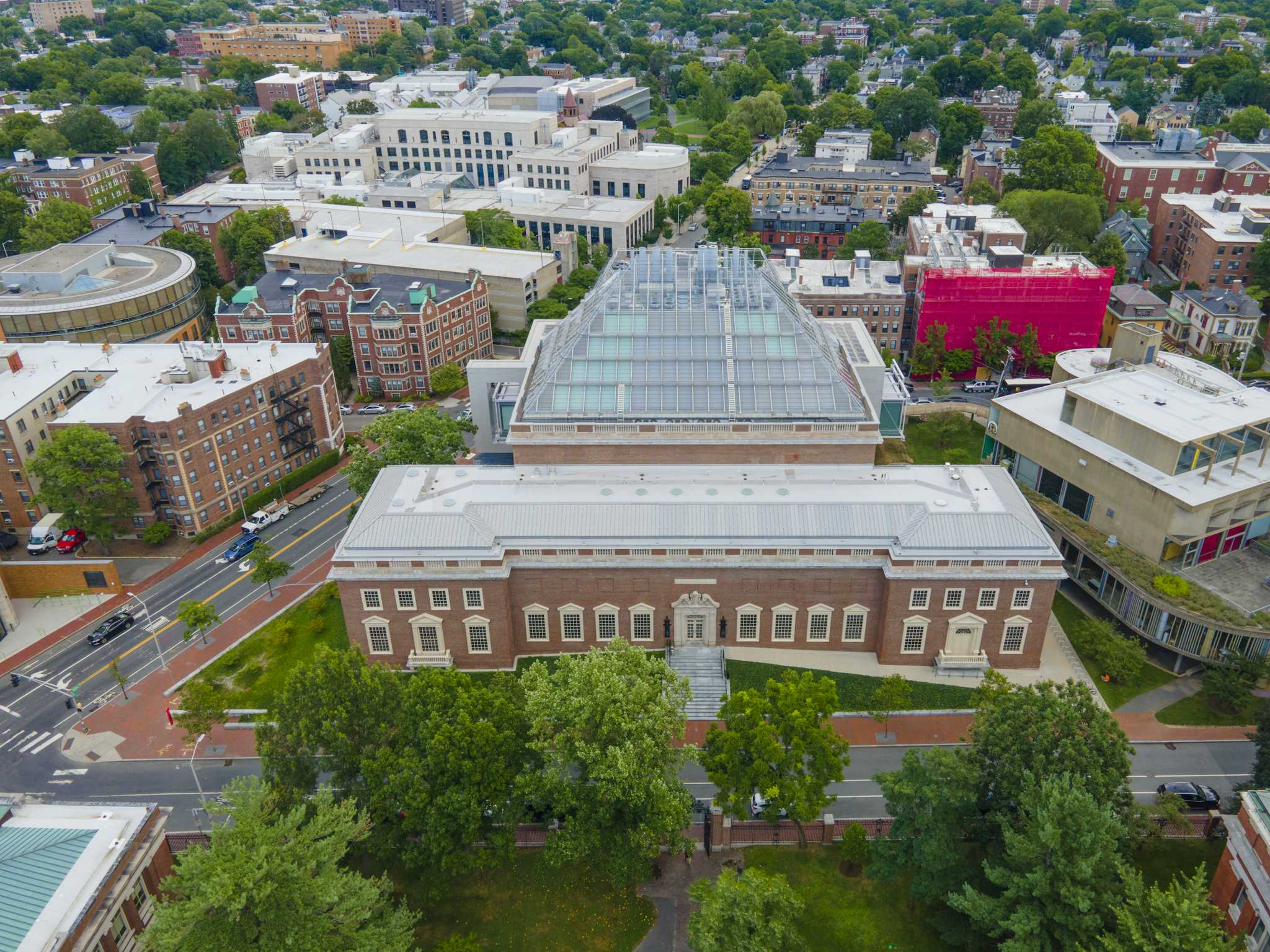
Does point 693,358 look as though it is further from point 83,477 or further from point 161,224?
point 161,224

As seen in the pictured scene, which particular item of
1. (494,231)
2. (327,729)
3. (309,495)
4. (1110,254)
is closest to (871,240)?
(1110,254)

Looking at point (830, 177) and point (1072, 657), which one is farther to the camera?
point (830, 177)

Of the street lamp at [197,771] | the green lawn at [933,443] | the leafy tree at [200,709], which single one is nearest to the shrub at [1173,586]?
the green lawn at [933,443]

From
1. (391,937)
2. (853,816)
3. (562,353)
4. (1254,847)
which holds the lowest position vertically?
(853,816)

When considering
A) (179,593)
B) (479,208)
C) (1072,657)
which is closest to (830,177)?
(479,208)

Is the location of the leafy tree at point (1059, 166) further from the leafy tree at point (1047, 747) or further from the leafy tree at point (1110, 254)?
the leafy tree at point (1047, 747)

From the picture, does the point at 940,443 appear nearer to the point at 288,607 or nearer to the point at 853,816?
the point at 853,816

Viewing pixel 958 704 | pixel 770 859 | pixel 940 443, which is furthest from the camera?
pixel 940 443
